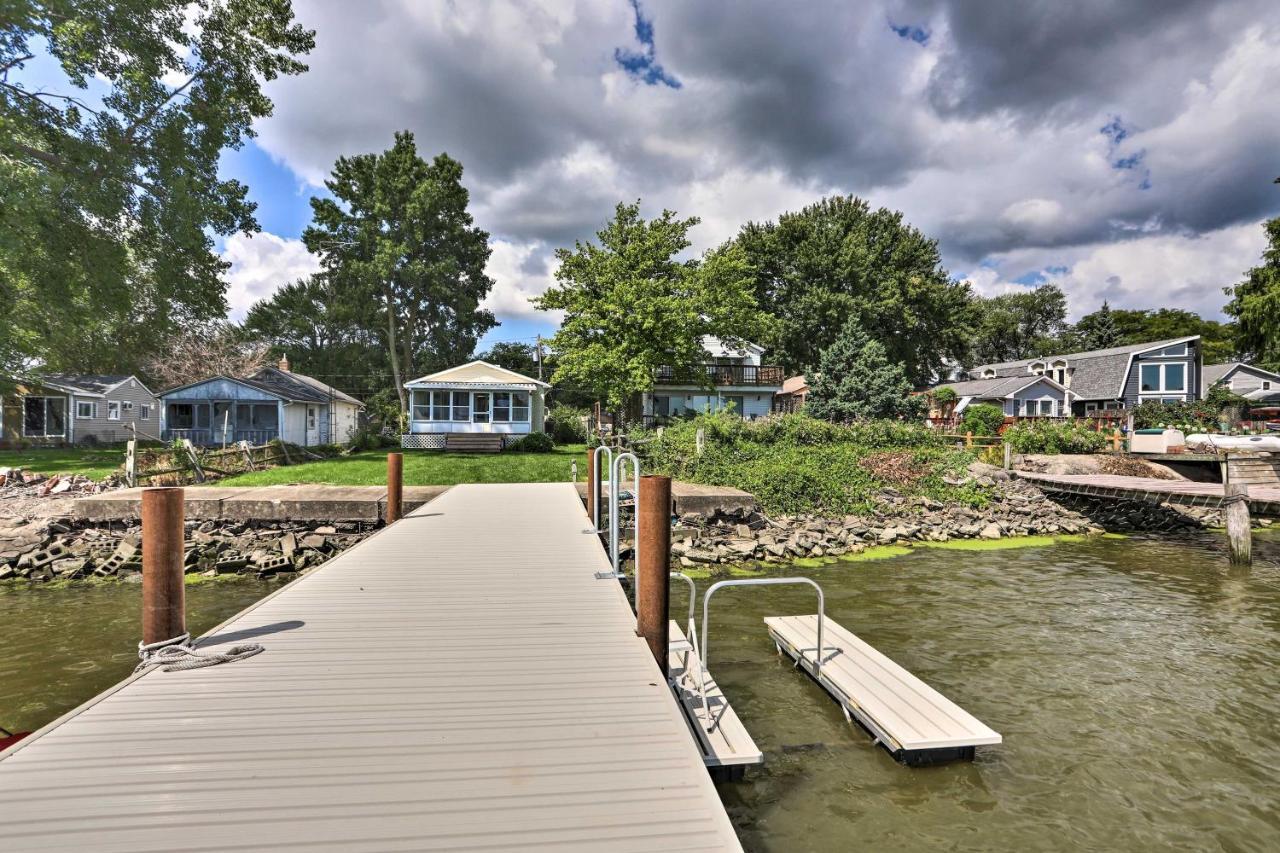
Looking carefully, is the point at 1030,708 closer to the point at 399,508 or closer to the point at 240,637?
the point at 240,637

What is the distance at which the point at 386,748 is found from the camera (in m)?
3.05

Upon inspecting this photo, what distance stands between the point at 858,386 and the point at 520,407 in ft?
61.5

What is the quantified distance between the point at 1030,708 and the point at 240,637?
24.6 feet

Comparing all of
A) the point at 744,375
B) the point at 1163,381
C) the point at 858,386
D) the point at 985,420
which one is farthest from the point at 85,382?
the point at 1163,381

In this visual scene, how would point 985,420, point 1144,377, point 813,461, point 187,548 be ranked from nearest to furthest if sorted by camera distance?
point 187,548 < point 813,461 < point 985,420 < point 1144,377

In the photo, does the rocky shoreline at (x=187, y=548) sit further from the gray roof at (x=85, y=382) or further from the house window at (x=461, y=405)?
the gray roof at (x=85, y=382)

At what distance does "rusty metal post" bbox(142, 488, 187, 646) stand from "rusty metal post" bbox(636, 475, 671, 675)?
3.41 meters

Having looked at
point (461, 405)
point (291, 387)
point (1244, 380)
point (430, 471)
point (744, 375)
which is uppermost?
point (744, 375)

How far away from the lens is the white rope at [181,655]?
4.01m

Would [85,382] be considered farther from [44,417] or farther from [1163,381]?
[1163,381]

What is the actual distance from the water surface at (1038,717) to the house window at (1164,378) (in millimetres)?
35845

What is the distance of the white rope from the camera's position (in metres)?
4.01

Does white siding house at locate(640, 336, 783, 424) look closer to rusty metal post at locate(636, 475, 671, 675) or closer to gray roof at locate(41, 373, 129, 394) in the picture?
gray roof at locate(41, 373, 129, 394)

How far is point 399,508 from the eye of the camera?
10945 mm
